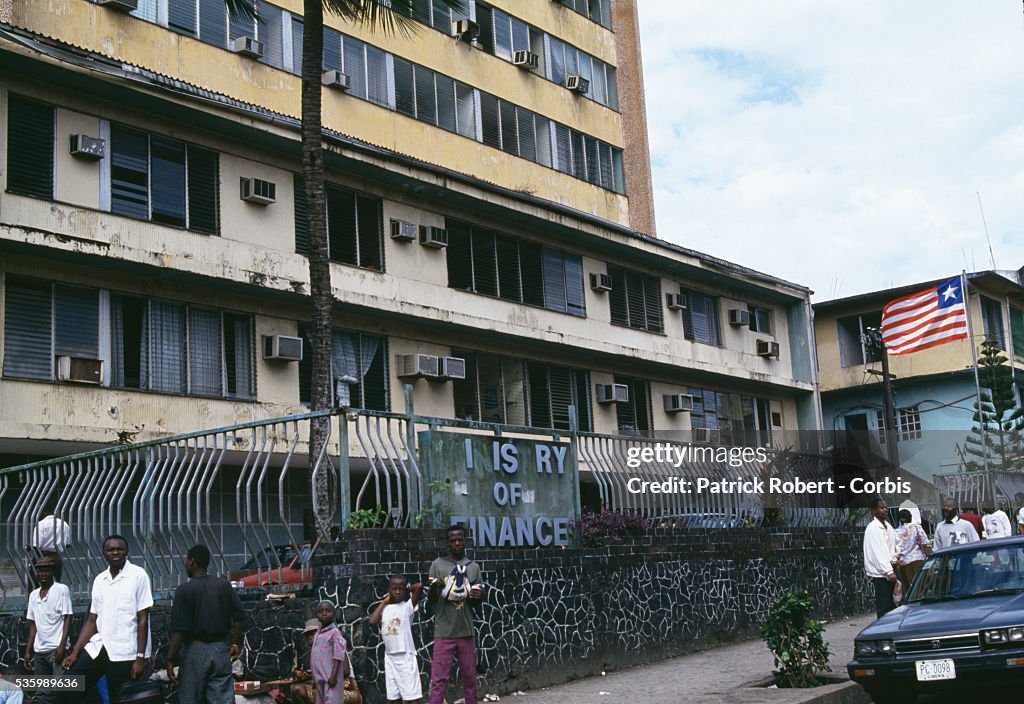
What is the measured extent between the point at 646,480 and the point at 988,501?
618 inches

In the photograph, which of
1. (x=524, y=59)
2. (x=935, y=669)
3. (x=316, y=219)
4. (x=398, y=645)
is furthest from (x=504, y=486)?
(x=524, y=59)

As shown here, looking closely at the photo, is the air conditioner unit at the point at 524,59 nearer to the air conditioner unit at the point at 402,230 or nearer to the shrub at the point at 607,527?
the air conditioner unit at the point at 402,230

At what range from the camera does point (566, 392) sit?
93.6 feet

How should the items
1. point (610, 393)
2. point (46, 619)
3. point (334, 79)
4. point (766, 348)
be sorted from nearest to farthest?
point (46, 619), point (334, 79), point (610, 393), point (766, 348)

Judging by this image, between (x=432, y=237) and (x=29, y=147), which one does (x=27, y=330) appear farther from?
(x=432, y=237)

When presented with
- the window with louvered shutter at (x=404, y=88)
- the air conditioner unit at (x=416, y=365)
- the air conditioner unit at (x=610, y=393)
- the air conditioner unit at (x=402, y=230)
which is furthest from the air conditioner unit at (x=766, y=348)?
the air conditioner unit at (x=402, y=230)

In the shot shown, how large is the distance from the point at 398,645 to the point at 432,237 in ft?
49.5

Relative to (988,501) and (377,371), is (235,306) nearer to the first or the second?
(377,371)

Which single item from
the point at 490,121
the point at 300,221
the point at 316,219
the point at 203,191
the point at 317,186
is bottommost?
the point at 316,219

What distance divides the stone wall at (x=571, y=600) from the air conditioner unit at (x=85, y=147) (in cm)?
817

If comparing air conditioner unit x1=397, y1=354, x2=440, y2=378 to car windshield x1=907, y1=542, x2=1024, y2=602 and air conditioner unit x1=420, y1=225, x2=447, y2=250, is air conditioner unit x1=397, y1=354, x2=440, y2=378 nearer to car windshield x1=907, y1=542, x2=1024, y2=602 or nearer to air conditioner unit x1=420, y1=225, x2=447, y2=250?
air conditioner unit x1=420, y1=225, x2=447, y2=250

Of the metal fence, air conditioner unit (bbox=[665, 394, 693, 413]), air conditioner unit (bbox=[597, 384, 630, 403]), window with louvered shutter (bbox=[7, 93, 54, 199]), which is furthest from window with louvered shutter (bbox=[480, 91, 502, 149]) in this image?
the metal fence

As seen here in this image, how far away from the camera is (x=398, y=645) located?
10.8m

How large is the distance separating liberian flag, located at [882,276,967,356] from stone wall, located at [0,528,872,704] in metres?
11.6
